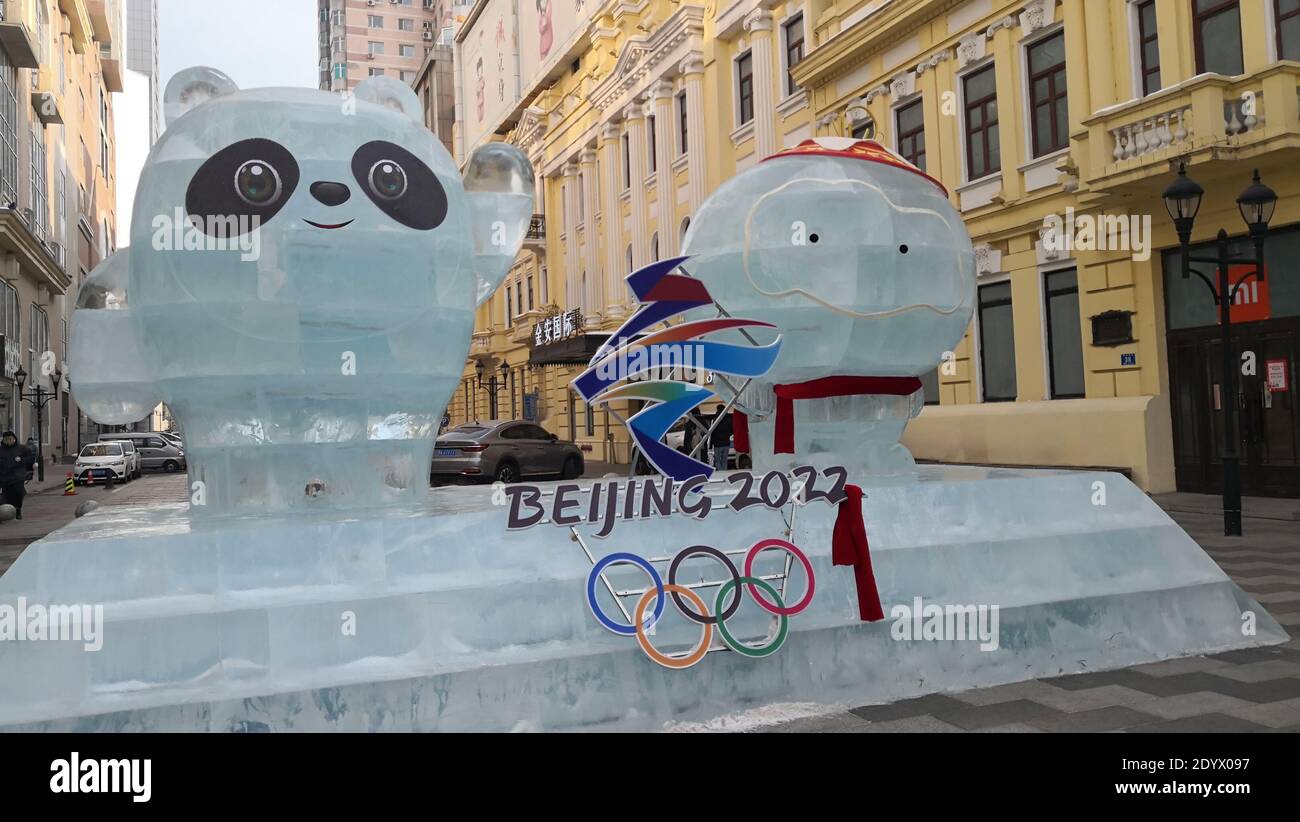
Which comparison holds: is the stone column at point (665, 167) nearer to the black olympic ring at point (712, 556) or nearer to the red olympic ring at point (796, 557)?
the red olympic ring at point (796, 557)

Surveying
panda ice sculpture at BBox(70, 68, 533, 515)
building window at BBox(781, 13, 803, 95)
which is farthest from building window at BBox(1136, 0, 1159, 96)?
panda ice sculpture at BBox(70, 68, 533, 515)

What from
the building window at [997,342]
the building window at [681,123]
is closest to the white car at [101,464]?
the building window at [681,123]

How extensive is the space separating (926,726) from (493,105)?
131 ft

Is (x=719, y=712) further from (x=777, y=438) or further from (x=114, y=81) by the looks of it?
(x=114, y=81)

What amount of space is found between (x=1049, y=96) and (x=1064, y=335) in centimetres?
369

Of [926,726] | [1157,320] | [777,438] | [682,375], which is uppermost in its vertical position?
[1157,320]

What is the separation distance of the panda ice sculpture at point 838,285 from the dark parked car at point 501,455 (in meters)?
11.6

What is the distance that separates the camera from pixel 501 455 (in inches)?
731

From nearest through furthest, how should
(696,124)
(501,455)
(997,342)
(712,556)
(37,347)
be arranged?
1. (712,556)
2. (997,342)
3. (501,455)
4. (696,124)
5. (37,347)

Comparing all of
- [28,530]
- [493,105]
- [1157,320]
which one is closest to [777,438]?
[1157,320]

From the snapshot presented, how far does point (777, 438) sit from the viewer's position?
6.71 m

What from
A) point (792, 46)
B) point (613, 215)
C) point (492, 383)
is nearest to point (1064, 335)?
→ point (792, 46)

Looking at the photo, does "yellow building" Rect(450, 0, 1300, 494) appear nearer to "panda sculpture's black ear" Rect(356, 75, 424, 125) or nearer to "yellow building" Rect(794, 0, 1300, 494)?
"yellow building" Rect(794, 0, 1300, 494)

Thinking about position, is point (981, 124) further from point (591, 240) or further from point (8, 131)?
point (8, 131)
